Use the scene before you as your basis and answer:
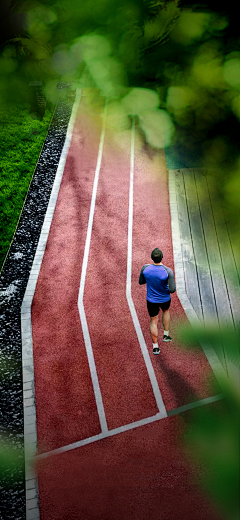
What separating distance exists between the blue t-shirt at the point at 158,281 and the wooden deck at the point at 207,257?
53.7 inches

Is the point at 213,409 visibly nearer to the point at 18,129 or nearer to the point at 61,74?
the point at 18,129

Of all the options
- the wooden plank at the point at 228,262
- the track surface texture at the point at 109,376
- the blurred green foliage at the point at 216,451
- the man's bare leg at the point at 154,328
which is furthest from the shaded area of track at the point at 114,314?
the wooden plank at the point at 228,262

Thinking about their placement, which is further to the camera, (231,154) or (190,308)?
(231,154)

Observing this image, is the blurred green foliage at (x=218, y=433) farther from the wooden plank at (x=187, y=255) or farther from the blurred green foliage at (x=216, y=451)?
the wooden plank at (x=187, y=255)

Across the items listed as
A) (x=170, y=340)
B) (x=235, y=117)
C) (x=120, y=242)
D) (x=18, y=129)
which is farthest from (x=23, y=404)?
(x=18, y=129)

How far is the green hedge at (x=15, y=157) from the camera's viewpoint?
11.0 m

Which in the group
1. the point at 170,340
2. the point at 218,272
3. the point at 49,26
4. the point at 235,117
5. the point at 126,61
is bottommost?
the point at 170,340

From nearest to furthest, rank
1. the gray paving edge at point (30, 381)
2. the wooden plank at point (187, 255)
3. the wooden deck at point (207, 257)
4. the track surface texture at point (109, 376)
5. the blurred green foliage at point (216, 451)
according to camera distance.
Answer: the blurred green foliage at point (216, 451)
the track surface texture at point (109, 376)
the gray paving edge at point (30, 381)
the wooden deck at point (207, 257)
the wooden plank at point (187, 255)

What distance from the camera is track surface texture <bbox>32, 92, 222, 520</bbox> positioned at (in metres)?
5.62

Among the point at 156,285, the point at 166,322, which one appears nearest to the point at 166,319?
the point at 166,322

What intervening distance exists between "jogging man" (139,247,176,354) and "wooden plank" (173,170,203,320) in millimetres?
1193

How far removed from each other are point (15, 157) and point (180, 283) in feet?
22.9

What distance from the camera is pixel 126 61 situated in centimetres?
1047

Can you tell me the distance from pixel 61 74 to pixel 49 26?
4.54m
